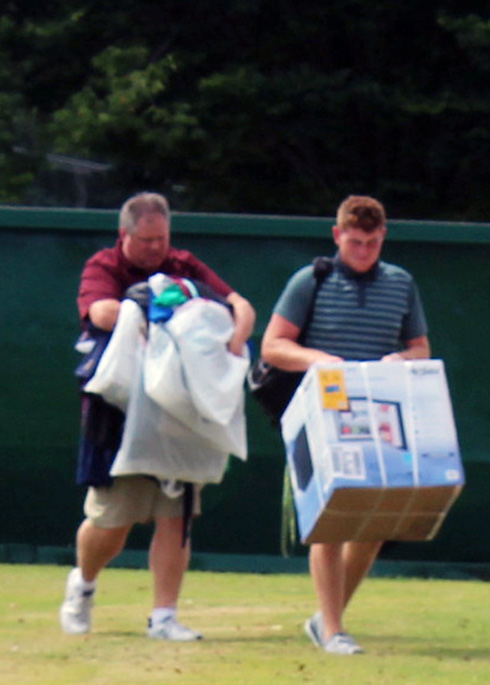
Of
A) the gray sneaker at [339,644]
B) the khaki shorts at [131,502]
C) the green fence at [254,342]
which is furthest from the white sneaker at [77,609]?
the green fence at [254,342]

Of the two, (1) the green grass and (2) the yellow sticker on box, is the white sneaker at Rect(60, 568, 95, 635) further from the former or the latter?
(2) the yellow sticker on box

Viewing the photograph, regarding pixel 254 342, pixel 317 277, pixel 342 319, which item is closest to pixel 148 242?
pixel 317 277

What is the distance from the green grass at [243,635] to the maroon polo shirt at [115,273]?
1.24 metres

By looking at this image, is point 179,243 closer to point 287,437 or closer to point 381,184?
point 287,437

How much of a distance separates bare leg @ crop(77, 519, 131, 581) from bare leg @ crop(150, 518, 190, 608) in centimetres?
14

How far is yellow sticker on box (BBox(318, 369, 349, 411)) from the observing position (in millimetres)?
6730

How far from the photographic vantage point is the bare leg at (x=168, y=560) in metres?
7.36

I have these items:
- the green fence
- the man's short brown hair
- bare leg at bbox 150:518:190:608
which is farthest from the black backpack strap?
the green fence

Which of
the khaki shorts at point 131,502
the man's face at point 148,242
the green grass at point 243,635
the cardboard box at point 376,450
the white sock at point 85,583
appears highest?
the man's face at point 148,242

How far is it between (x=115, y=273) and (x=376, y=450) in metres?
1.31

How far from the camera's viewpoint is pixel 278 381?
7230 mm

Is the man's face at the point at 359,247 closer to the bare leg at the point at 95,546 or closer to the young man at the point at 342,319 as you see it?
the young man at the point at 342,319

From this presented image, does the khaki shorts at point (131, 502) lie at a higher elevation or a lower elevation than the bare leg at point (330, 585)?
higher

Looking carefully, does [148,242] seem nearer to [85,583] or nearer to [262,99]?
[85,583]
